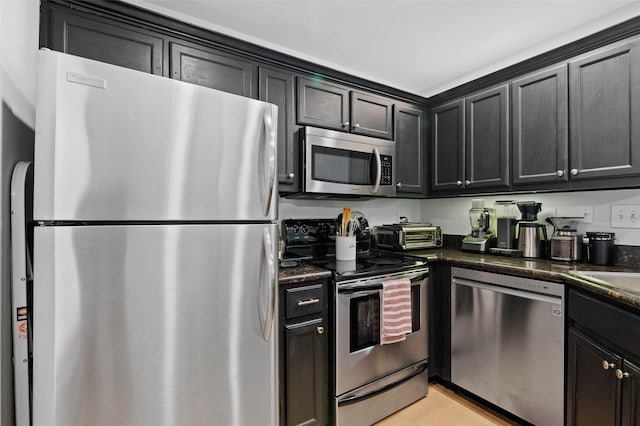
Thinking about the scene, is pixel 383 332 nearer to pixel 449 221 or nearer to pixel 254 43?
pixel 449 221

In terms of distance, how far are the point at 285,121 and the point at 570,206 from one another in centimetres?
206

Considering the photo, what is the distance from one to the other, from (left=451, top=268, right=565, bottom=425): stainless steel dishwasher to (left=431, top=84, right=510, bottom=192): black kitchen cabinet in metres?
0.76

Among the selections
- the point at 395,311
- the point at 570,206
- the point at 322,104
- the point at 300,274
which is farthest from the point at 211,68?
the point at 570,206

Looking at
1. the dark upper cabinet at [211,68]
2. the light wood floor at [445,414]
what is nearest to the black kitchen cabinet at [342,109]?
the dark upper cabinet at [211,68]

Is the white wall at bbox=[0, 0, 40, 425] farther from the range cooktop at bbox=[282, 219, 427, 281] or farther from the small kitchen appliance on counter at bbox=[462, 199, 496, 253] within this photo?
the small kitchen appliance on counter at bbox=[462, 199, 496, 253]

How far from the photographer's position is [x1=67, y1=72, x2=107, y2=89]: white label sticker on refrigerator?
0.94 m

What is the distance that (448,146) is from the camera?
8.57ft

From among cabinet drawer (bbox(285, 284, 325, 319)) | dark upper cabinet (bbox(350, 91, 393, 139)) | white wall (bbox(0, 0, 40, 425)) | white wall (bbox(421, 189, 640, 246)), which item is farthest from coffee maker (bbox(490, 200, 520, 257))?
white wall (bbox(0, 0, 40, 425))

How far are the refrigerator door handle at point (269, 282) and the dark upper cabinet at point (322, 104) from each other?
1097 mm

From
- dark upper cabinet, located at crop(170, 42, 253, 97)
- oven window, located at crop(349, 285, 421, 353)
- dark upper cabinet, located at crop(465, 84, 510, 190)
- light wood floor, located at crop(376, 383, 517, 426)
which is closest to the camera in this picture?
dark upper cabinet, located at crop(170, 42, 253, 97)

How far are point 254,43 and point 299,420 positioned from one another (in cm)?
221

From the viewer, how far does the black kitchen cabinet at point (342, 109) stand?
83.7 inches

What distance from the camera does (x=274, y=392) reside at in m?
1.33

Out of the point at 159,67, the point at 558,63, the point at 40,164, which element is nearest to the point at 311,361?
the point at 40,164
